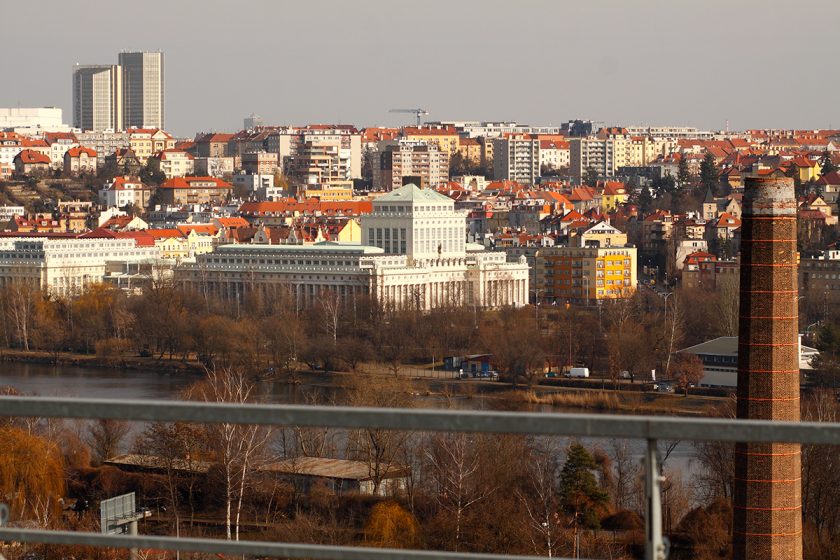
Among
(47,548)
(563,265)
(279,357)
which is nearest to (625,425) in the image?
(47,548)

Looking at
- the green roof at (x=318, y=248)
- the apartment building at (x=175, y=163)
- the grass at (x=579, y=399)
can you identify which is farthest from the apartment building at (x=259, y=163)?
the grass at (x=579, y=399)

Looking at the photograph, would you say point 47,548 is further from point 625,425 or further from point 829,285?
point 829,285

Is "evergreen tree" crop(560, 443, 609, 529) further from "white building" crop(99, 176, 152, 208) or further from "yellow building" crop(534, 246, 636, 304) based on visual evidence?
"white building" crop(99, 176, 152, 208)

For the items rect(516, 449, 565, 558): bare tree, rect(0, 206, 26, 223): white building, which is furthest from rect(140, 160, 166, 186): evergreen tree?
rect(516, 449, 565, 558): bare tree

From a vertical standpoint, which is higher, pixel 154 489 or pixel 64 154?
pixel 64 154

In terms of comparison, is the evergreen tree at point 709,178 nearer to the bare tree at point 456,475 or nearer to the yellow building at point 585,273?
the yellow building at point 585,273

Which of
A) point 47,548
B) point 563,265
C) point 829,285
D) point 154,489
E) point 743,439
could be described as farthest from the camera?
point 563,265
